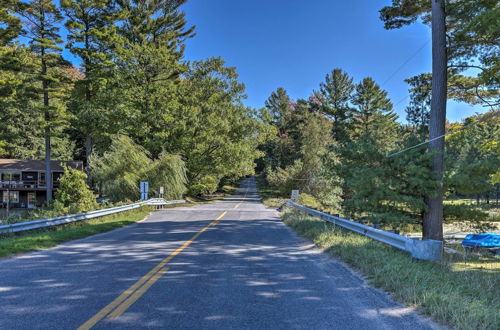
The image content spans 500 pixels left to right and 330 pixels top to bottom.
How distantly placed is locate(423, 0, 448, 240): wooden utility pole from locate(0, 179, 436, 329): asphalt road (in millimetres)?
5250

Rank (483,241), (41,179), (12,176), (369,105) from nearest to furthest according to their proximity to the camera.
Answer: (483,241) → (12,176) → (41,179) → (369,105)

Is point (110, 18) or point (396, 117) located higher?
point (110, 18)

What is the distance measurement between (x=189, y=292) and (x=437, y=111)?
34.0 feet

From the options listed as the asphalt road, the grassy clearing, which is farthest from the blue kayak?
the asphalt road

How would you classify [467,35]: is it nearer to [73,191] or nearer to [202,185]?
[73,191]

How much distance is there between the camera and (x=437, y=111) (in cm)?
1116

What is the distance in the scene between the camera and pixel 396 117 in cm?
5238

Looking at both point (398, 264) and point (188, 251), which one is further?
point (188, 251)

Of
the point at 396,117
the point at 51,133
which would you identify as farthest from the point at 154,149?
the point at 396,117

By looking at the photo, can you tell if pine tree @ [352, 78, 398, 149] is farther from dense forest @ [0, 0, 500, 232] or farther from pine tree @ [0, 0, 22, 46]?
pine tree @ [0, 0, 22, 46]

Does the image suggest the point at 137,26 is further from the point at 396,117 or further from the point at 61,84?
the point at 396,117

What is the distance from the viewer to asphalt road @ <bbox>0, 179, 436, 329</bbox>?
368 cm

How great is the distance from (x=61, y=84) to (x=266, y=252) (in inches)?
1221

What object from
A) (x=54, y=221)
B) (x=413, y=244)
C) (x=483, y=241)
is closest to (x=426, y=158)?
(x=413, y=244)
